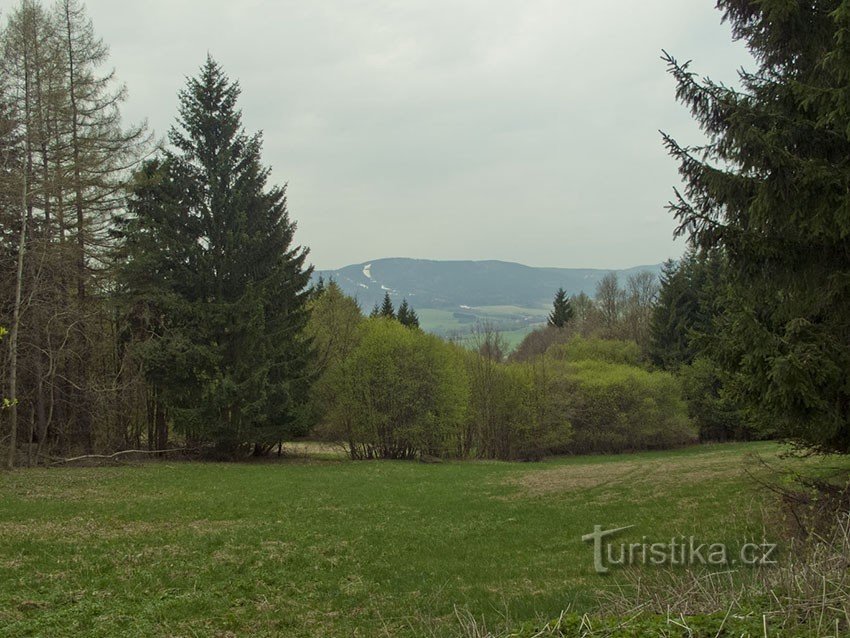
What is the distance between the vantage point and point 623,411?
43000mm

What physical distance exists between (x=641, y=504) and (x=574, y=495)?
2533 mm

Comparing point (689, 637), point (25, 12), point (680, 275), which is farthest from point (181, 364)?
point (680, 275)

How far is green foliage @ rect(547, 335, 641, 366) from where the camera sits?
4941 centimetres

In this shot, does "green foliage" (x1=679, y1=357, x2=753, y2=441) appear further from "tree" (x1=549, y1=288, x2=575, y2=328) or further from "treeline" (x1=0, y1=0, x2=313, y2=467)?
"treeline" (x1=0, y1=0, x2=313, y2=467)

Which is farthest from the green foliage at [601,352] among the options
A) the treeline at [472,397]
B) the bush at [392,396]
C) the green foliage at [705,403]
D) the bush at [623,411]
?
the bush at [392,396]

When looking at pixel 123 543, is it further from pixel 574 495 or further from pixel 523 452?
pixel 523 452

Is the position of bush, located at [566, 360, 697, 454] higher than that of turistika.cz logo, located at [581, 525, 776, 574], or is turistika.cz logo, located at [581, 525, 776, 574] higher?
turistika.cz logo, located at [581, 525, 776, 574]

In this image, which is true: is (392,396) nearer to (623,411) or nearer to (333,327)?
(333,327)

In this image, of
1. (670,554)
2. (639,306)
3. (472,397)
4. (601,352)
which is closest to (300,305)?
(472,397)

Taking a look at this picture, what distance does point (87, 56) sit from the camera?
23.6 m

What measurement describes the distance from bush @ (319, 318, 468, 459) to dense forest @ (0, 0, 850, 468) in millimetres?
121

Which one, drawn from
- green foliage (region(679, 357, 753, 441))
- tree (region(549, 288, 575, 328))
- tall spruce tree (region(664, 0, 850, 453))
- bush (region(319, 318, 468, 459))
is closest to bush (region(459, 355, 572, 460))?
bush (region(319, 318, 468, 459))

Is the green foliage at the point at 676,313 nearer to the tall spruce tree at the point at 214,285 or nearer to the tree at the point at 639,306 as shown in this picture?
the tree at the point at 639,306

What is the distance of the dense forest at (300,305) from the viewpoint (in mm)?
7980
